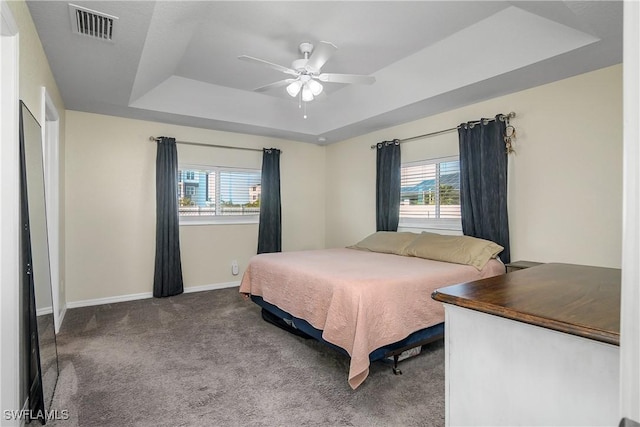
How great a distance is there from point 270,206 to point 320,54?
3002 millimetres

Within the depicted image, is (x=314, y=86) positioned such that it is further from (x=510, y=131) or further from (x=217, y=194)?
(x=217, y=194)

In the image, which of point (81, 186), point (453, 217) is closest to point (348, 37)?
point (453, 217)

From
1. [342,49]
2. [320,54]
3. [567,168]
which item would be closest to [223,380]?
[320,54]

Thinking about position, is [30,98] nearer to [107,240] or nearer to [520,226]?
[107,240]

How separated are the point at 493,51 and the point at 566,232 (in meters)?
1.75

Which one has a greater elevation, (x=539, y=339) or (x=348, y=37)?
(x=348, y=37)

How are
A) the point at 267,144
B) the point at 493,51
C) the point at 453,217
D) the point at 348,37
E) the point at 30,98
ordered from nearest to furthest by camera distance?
the point at 30,98
the point at 493,51
the point at 348,37
the point at 453,217
the point at 267,144

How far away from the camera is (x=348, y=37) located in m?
3.05

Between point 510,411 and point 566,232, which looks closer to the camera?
point 510,411

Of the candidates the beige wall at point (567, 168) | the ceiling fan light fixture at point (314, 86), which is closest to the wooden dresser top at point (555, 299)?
the beige wall at point (567, 168)

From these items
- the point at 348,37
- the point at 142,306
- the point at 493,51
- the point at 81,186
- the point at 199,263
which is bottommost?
the point at 142,306

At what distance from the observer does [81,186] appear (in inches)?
157

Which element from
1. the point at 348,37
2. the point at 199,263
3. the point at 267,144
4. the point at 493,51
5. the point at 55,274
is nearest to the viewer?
the point at 493,51

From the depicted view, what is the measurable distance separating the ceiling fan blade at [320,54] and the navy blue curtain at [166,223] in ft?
8.71
